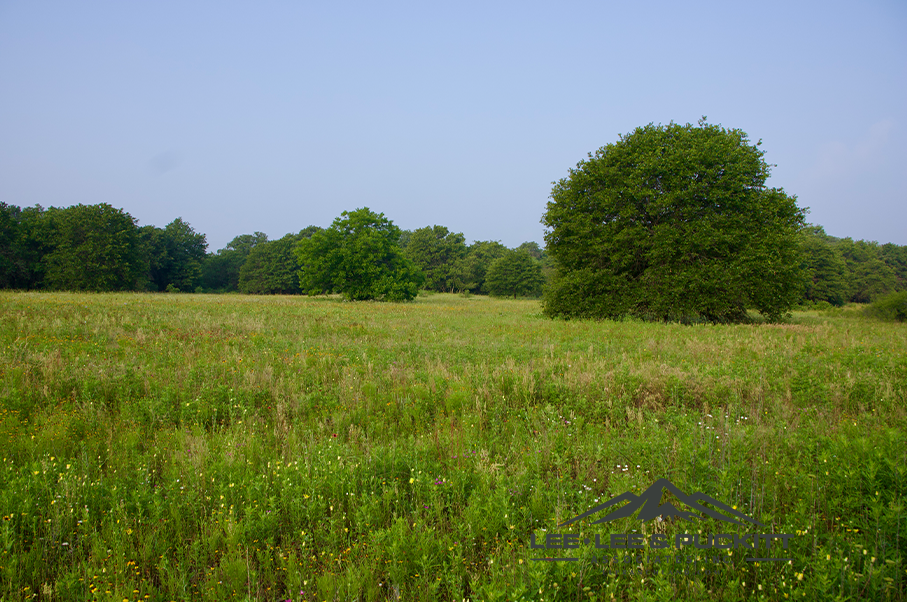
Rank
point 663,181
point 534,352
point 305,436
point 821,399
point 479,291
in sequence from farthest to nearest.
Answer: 1. point 479,291
2. point 663,181
3. point 534,352
4. point 821,399
5. point 305,436

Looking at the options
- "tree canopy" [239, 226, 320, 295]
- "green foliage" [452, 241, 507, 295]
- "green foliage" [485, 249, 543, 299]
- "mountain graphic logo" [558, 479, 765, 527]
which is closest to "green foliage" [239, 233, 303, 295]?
"tree canopy" [239, 226, 320, 295]

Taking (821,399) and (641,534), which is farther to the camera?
(821,399)

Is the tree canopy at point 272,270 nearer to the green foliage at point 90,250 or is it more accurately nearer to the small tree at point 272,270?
the small tree at point 272,270

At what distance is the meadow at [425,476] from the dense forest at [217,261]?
25.1 meters

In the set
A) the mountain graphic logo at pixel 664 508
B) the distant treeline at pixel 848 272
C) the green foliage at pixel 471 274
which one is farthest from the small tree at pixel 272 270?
the mountain graphic logo at pixel 664 508

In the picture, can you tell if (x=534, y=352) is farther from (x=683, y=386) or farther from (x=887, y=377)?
(x=887, y=377)

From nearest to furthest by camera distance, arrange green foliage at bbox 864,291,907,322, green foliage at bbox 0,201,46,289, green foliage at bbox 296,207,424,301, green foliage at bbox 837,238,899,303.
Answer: green foliage at bbox 864,291,907,322
green foliage at bbox 296,207,424,301
green foliage at bbox 0,201,46,289
green foliage at bbox 837,238,899,303

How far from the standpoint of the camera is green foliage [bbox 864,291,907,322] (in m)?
23.2

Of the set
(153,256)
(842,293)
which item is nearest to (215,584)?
(842,293)

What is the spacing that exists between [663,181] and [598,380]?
18.7 meters

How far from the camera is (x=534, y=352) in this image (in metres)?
10.5

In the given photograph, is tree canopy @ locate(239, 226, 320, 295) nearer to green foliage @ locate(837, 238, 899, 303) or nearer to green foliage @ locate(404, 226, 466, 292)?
green foliage @ locate(404, 226, 466, 292)

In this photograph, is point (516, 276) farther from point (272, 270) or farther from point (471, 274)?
point (272, 270)

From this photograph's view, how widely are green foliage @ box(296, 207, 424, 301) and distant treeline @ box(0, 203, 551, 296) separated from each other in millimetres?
5823
